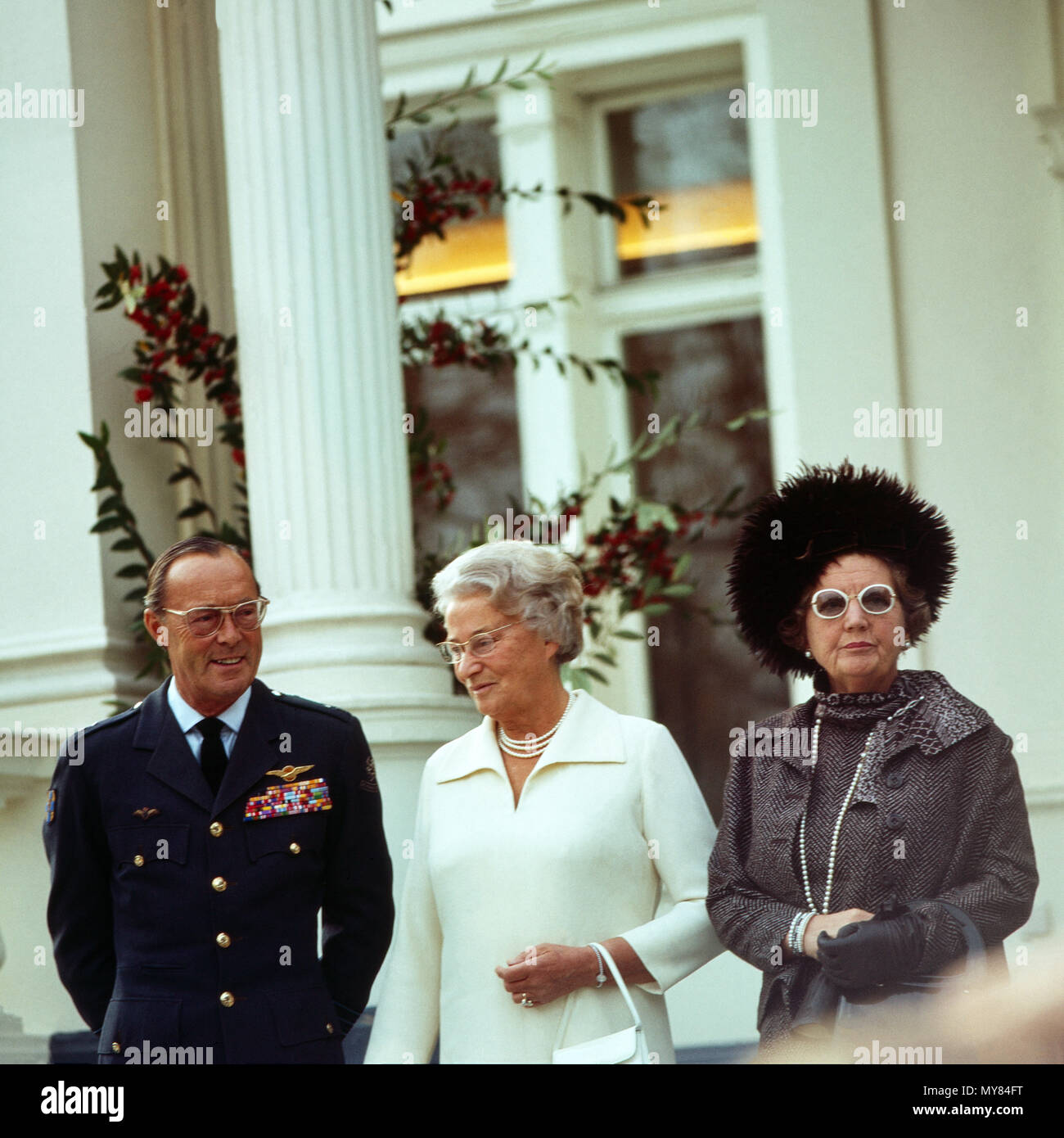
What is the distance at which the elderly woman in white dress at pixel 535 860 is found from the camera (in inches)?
134

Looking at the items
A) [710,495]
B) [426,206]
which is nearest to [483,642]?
[426,206]

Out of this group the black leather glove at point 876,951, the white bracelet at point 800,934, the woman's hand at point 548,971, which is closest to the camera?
the black leather glove at point 876,951

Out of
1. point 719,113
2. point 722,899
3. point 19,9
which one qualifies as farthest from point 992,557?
point 19,9

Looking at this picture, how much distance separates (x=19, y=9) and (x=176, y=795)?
309cm

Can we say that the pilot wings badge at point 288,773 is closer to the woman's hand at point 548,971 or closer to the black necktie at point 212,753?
the black necktie at point 212,753

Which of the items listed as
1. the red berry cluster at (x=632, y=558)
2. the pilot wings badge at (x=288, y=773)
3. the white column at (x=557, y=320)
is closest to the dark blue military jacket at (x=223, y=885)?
the pilot wings badge at (x=288, y=773)

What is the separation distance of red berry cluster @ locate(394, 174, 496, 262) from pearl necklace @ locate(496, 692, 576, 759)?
2619 millimetres

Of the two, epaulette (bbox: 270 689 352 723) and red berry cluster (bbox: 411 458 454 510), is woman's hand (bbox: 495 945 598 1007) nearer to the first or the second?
epaulette (bbox: 270 689 352 723)

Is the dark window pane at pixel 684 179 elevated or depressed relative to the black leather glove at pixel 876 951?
elevated

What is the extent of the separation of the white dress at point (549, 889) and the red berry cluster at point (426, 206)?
105 inches

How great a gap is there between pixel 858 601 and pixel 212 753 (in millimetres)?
1232

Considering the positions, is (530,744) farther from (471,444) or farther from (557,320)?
(471,444)

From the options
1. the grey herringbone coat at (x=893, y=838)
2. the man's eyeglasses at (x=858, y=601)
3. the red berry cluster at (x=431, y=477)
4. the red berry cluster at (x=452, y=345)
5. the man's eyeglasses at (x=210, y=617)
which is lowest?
the grey herringbone coat at (x=893, y=838)
